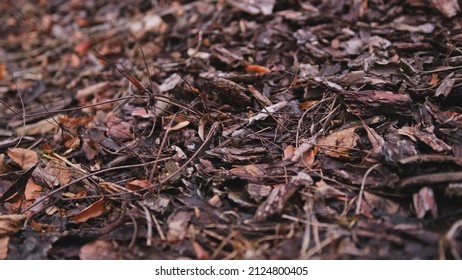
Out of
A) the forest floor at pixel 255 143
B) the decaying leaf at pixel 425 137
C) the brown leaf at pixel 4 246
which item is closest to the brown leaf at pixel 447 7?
the forest floor at pixel 255 143

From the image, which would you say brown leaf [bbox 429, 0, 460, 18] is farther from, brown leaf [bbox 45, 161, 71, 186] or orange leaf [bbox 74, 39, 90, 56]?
orange leaf [bbox 74, 39, 90, 56]

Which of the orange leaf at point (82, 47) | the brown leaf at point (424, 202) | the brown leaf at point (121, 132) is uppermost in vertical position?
the brown leaf at point (424, 202)

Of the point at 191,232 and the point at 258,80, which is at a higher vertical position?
the point at 258,80

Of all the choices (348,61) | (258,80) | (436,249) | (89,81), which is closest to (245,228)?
(436,249)

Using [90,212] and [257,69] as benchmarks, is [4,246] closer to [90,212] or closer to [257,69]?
[90,212]

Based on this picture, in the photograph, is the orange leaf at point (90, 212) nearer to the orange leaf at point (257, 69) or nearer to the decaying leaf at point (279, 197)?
the decaying leaf at point (279, 197)

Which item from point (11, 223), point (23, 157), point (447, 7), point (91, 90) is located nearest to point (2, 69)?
point (91, 90)
